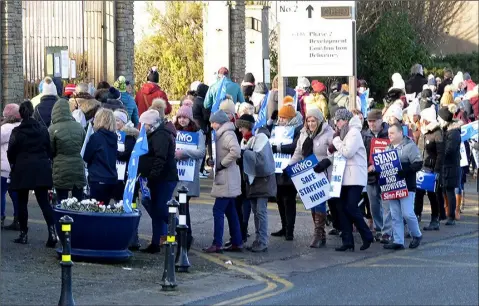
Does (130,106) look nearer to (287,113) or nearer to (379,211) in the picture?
(287,113)

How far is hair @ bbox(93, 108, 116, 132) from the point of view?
446 inches

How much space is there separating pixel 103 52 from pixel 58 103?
12.2 metres

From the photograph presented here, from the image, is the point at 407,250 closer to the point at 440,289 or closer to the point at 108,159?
the point at 440,289

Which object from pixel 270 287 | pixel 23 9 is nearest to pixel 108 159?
pixel 270 287

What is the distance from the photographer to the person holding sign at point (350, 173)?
12.5 meters

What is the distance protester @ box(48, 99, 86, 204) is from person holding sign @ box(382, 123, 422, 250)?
13.3ft

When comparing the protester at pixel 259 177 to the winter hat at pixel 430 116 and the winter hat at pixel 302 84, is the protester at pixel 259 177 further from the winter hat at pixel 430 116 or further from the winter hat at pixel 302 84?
the winter hat at pixel 302 84

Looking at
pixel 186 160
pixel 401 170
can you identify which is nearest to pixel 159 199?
pixel 186 160

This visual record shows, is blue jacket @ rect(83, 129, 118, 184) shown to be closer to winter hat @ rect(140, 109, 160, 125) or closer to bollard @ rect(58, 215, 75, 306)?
winter hat @ rect(140, 109, 160, 125)

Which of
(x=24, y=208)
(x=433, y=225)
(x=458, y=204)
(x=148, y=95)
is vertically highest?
(x=148, y=95)

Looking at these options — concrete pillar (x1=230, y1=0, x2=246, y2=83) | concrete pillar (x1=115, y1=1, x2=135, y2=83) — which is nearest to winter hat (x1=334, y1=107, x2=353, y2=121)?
concrete pillar (x1=115, y1=1, x2=135, y2=83)

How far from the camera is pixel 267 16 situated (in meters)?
28.7

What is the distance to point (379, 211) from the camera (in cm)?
1388

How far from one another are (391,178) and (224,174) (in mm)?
2388
